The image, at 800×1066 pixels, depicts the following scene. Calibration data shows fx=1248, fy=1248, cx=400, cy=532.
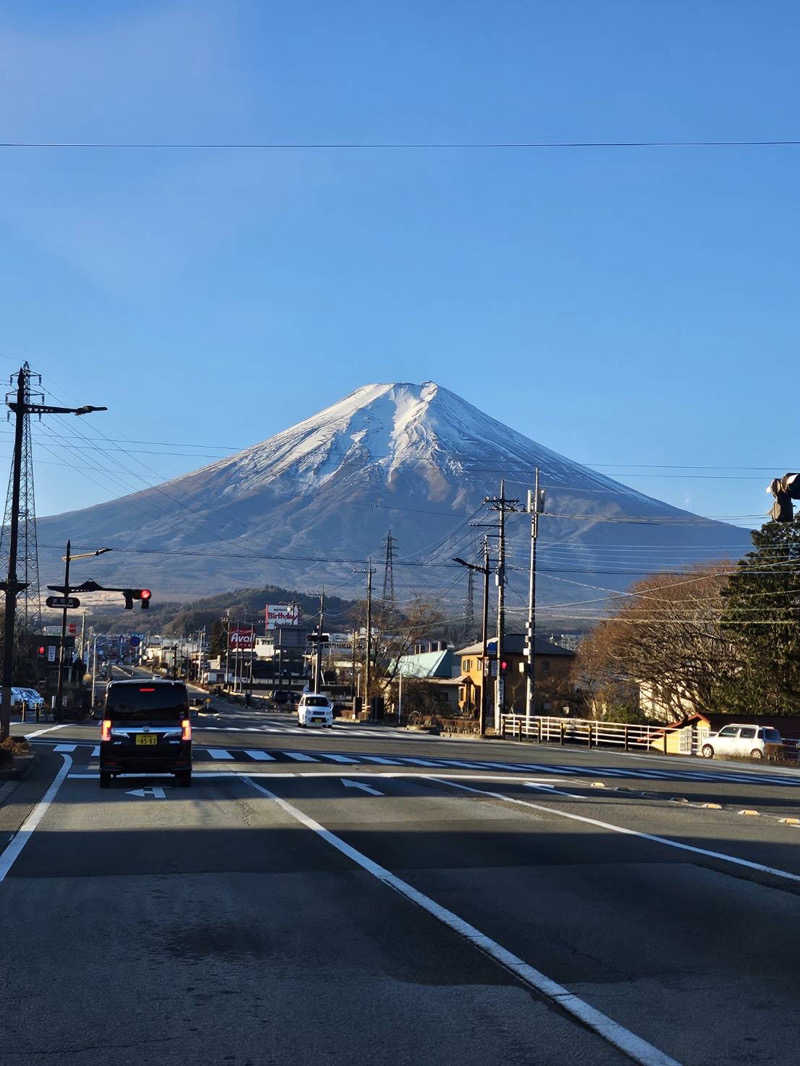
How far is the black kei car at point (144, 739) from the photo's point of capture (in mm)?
23203

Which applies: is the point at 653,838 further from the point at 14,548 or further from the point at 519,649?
the point at 519,649

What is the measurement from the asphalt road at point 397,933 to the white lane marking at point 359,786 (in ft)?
7.77

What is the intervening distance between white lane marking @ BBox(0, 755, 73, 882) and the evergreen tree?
150ft

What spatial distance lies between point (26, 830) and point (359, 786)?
868 centimetres

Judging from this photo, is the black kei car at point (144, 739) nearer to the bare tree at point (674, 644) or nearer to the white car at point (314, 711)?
the white car at point (314, 711)

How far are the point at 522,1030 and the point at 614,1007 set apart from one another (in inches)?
29.8

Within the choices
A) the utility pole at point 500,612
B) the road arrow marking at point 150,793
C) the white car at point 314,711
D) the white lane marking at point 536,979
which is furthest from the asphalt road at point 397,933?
the white car at point 314,711

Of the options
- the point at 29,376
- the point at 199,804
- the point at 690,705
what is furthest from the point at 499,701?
the point at 199,804

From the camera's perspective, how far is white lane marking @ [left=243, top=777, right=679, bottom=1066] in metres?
6.35

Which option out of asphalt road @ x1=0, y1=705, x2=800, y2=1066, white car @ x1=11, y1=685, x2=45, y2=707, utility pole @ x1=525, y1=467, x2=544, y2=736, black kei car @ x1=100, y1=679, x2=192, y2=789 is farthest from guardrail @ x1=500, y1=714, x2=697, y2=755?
asphalt road @ x1=0, y1=705, x2=800, y2=1066

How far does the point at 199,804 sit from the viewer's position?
20.0m

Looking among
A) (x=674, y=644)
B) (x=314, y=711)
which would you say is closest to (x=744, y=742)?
(x=314, y=711)

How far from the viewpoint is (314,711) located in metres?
67.6

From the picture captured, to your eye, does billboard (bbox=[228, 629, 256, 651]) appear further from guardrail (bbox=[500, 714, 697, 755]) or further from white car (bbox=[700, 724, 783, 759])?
white car (bbox=[700, 724, 783, 759])
